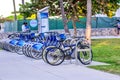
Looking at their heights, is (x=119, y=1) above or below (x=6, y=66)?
above

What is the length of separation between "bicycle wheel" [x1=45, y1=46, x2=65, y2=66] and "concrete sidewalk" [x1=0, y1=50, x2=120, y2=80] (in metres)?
0.20

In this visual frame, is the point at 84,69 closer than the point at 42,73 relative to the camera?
No

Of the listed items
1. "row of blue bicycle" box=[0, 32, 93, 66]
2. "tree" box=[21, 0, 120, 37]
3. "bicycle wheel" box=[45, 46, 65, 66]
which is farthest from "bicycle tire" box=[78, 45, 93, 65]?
"tree" box=[21, 0, 120, 37]

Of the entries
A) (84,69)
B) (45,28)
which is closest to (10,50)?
(45,28)

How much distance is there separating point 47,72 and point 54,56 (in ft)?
6.20

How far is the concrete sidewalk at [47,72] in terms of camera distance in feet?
42.4

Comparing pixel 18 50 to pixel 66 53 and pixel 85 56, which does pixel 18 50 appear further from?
pixel 85 56

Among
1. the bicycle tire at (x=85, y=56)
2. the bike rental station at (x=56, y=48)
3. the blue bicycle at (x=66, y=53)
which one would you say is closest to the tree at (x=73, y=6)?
the bike rental station at (x=56, y=48)

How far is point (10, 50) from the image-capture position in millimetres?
24516

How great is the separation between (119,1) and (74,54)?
59.5ft

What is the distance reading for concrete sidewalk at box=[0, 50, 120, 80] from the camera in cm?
1292

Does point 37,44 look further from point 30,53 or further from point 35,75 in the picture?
point 35,75

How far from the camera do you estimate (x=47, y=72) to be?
14.2 metres

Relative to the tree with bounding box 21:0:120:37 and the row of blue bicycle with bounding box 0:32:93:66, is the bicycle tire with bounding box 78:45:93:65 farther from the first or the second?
the tree with bounding box 21:0:120:37
